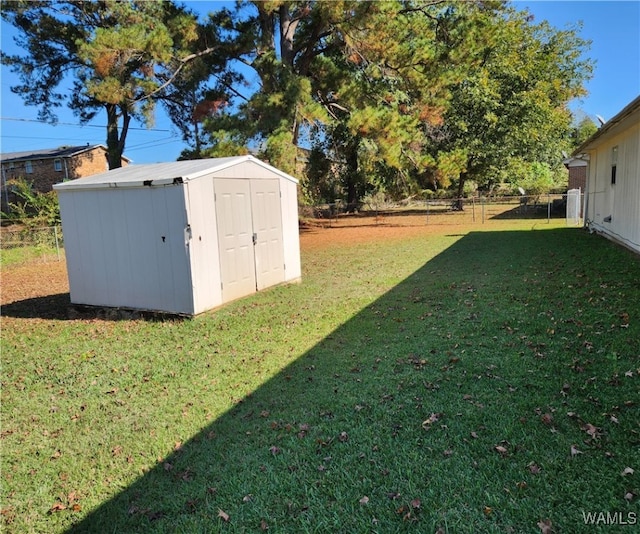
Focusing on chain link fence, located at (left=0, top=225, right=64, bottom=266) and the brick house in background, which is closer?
chain link fence, located at (left=0, top=225, right=64, bottom=266)

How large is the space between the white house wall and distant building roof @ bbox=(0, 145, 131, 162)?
31640mm

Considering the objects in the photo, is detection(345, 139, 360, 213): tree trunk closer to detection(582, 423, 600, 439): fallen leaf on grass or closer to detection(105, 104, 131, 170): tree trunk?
detection(105, 104, 131, 170): tree trunk

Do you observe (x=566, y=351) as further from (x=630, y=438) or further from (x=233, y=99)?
(x=233, y=99)

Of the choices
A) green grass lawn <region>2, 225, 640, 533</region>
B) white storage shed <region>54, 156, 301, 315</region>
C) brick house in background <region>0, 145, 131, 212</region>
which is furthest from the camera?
brick house in background <region>0, 145, 131, 212</region>

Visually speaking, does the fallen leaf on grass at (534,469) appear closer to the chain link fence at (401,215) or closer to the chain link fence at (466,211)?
the chain link fence at (401,215)

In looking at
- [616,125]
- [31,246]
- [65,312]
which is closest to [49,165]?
[31,246]

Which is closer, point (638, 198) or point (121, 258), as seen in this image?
point (121, 258)

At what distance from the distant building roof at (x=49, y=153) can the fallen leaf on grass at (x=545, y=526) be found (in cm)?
3560

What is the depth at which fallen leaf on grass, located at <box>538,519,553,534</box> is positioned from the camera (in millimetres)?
2155

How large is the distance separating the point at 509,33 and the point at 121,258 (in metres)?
25.7

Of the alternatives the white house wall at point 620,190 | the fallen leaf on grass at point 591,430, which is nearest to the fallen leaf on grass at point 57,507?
the fallen leaf on grass at point 591,430

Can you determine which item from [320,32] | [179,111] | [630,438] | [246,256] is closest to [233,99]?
[320,32]

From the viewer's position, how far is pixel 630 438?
280cm

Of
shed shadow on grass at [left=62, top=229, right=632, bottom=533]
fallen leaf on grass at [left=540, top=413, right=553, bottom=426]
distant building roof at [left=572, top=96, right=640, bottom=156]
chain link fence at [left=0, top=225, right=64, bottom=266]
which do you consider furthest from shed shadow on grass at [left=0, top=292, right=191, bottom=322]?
distant building roof at [left=572, top=96, right=640, bottom=156]
